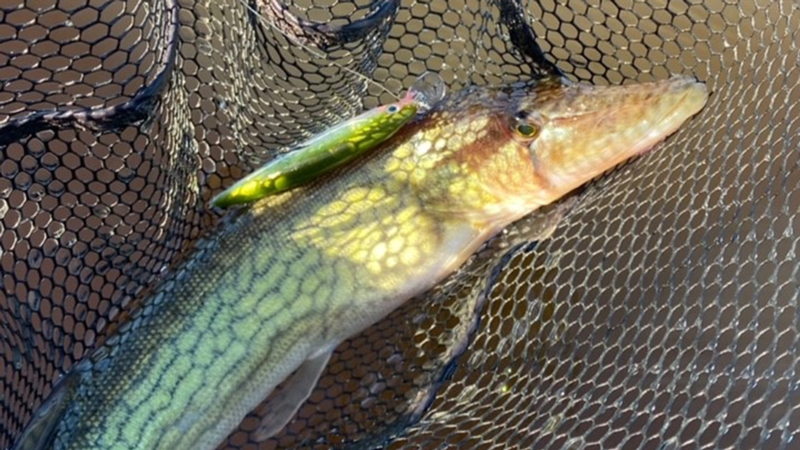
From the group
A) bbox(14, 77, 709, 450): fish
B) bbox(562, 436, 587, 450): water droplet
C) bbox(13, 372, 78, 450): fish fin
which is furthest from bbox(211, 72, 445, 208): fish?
bbox(562, 436, 587, 450): water droplet

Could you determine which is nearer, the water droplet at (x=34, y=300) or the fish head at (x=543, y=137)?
the fish head at (x=543, y=137)

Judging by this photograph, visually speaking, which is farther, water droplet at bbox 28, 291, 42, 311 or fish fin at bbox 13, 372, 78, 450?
water droplet at bbox 28, 291, 42, 311

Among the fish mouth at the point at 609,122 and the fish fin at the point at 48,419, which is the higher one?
the fish mouth at the point at 609,122

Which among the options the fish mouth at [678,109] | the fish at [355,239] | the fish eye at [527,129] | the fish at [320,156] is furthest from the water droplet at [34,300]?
the fish mouth at [678,109]

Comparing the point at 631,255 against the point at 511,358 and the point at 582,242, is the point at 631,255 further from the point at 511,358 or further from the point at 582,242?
the point at 511,358

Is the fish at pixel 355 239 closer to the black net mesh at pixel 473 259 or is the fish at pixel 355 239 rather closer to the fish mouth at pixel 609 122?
the fish mouth at pixel 609 122

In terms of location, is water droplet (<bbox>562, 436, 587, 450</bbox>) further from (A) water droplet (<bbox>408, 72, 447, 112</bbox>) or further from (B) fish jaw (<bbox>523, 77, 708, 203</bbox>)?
(A) water droplet (<bbox>408, 72, 447, 112</bbox>)

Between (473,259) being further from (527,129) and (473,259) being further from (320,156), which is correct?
(320,156)

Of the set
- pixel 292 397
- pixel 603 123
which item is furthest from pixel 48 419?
pixel 603 123
